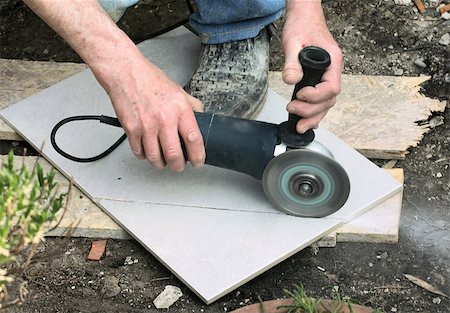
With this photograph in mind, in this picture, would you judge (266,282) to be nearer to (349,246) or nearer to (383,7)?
(349,246)

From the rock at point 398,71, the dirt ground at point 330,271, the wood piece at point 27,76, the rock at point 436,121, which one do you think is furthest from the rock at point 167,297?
the rock at point 398,71

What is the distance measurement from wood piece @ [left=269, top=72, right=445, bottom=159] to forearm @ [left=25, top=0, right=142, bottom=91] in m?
0.88

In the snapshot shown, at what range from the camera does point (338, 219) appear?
2.34 m

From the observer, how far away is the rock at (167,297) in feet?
7.18

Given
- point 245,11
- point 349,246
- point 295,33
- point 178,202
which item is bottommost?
point 349,246

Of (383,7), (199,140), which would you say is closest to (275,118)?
(199,140)

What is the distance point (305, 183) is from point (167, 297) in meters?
0.50

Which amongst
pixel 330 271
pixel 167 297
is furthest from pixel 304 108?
pixel 167 297

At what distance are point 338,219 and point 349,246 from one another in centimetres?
10

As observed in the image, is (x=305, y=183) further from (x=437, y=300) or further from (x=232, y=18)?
(x=232, y=18)

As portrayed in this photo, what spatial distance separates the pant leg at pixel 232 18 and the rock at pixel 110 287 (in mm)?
950

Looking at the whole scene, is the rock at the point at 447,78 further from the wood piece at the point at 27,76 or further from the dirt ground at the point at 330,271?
the wood piece at the point at 27,76

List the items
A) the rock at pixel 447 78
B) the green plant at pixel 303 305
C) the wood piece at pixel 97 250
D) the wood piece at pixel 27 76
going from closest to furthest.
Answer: the green plant at pixel 303 305 < the wood piece at pixel 97 250 < the wood piece at pixel 27 76 < the rock at pixel 447 78

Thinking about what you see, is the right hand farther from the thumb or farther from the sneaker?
the sneaker
